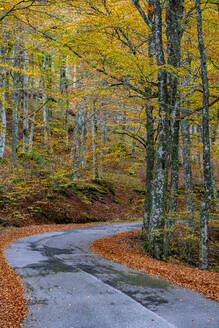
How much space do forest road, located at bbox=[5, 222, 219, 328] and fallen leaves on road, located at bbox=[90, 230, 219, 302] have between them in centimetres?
35

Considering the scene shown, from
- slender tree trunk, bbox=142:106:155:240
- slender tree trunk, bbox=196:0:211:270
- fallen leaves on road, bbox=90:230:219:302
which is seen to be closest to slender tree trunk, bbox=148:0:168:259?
fallen leaves on road, bbox=90:230:219:302

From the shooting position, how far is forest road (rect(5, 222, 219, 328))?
13.7ft

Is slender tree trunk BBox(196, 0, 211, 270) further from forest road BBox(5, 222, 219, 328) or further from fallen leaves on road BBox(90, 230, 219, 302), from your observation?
forest road BBox(5, 222, 219, 328)

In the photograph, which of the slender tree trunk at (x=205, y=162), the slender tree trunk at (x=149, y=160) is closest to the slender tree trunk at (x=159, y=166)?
the slender tree trunk at (x=205, y=162)

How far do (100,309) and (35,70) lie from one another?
9.96m

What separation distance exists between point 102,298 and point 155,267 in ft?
9.47

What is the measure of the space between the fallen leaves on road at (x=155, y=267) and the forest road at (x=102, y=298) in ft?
1.14

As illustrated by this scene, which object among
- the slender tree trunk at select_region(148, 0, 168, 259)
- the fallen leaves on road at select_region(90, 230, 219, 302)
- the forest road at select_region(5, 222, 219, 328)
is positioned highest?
the slender tree trunk at select_region(148, 0, 168, 259)

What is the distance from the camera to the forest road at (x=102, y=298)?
417 centimetres

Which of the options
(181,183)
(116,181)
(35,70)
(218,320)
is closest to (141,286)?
(218,320)

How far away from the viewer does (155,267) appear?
751 cm

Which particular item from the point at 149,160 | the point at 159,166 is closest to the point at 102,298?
the point at 159,166

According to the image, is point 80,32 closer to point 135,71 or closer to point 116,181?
point 135,71

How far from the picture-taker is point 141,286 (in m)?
5.77
